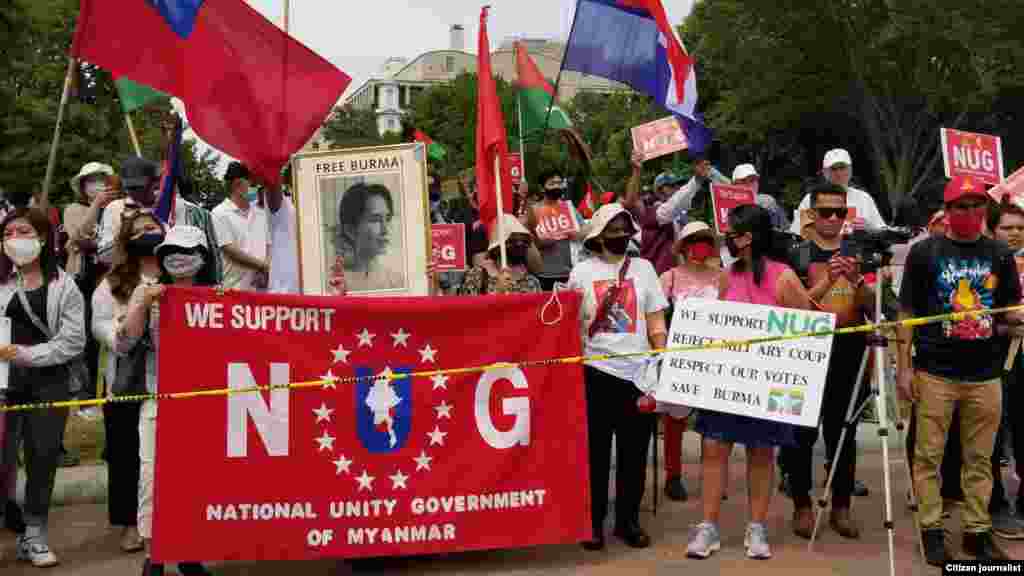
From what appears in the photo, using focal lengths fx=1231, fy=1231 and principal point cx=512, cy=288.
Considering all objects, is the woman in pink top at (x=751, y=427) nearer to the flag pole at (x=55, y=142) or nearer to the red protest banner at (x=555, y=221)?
the red protest banner at (x=555, y=221)

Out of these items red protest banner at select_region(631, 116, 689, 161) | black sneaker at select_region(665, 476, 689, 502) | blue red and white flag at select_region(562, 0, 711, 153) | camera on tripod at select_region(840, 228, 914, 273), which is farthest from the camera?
red protest banner at select_region(631, 116, 689, 161)

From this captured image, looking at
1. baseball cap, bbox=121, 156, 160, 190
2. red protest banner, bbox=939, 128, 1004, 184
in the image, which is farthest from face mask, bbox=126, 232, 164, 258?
red protest banner, bbox=939, 128, 1004, 184

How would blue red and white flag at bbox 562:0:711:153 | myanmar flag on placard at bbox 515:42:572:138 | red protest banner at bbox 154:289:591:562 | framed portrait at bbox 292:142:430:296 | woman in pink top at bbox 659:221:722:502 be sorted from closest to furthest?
red protest banner at bbox 154:289:591:562 → framed portrait at bbox 292:142:430:296 → woman in pink top at bbox 659:221:722:502 → blue red and white flag at bbox 562:0:711:153 → myanmar flag on placard at bbox 515:42:572:138

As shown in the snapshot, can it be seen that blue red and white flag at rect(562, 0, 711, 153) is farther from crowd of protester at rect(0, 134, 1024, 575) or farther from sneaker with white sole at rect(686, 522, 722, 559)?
sneaker with white sole at rect(686, 522, 722, 559)

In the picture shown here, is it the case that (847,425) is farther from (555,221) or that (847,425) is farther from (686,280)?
(555,221)

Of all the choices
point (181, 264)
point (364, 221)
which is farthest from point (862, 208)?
point (181, 264)

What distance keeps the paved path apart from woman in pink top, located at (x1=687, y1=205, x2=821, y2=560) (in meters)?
0.15

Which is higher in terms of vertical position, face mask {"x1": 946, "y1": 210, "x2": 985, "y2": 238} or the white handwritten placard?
face mask {"x1": 946, "y1": 210, "x2": 985, "y2": 238}

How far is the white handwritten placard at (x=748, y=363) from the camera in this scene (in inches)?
265

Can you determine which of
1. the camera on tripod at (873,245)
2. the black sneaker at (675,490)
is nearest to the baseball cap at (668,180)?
the black sneaker at (675,490)

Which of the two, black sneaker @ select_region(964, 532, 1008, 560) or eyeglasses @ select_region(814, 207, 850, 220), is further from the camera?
eyeglasses @ select_region(814, 207, 850, 220)

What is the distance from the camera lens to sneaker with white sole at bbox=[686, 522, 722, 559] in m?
6.98

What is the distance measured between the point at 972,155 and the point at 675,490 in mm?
3967

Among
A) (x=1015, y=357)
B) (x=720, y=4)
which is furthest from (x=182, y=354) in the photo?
(x=720, y=4)
